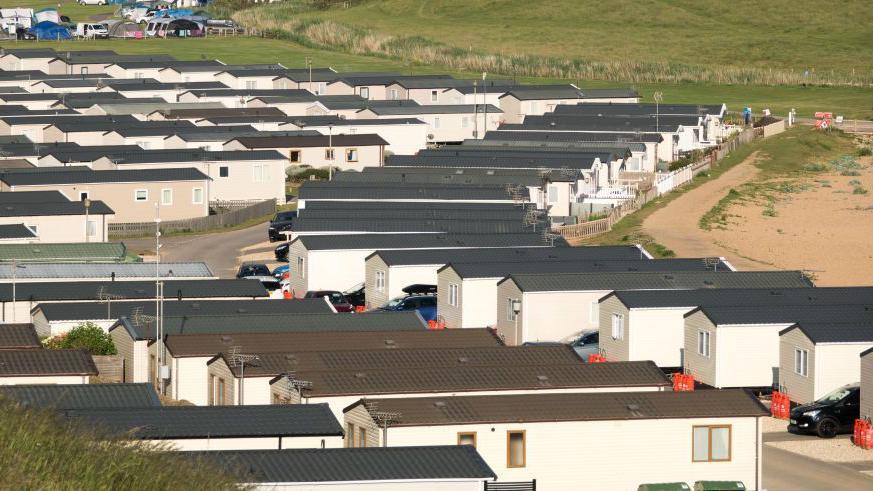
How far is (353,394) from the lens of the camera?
35.2 m

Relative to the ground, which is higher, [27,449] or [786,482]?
[27,449]

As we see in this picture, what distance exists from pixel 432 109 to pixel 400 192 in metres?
34.2

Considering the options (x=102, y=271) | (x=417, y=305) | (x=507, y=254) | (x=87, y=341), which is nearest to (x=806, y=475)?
(x=87, y=341)

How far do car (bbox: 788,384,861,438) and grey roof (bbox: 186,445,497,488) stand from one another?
493 inches

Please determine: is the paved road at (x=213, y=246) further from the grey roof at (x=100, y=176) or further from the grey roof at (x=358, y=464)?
the grey roof at (x=358, y=464)

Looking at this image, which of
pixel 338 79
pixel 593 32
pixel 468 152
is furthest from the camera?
pixel 593 32

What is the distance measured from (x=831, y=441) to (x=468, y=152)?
47964 millimetres

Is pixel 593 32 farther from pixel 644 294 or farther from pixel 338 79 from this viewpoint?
pixel 644 294

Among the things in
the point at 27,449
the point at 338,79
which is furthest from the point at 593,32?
the point at 27,449

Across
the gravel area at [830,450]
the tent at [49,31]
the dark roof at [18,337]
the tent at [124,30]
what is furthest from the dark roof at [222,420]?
the tent at [124,30]

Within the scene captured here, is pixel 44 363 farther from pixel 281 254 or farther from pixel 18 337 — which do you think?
pixel 281 254

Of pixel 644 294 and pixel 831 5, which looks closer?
pixel 644 294

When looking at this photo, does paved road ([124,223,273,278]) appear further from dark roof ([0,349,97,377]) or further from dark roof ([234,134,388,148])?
dark roof ([0,349,97,377])

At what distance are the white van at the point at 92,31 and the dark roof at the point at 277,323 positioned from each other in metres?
116
